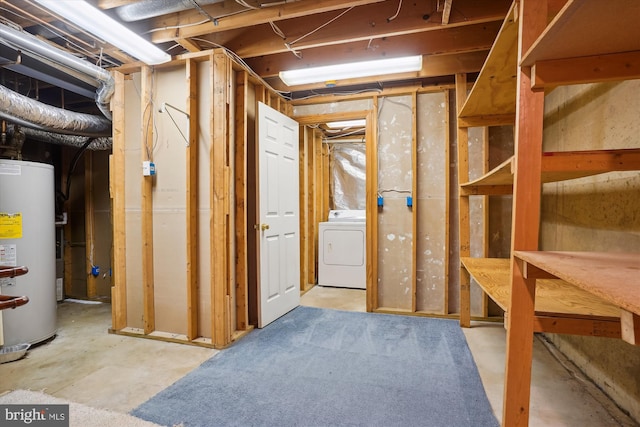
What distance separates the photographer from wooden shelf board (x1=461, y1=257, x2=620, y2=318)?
3.97 feet

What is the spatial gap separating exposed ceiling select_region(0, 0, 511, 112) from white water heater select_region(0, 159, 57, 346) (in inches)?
34.7

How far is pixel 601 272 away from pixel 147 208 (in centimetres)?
288

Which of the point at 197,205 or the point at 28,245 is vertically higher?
the point at 197,205

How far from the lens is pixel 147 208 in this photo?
268 cm

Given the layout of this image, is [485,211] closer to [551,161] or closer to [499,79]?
[499,79]

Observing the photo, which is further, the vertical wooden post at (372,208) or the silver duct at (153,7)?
the vertical wooden post at (372,208)

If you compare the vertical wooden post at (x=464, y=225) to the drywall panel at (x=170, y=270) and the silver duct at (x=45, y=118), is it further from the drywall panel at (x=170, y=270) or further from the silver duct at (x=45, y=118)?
the silver duct at (x=45, y=118)

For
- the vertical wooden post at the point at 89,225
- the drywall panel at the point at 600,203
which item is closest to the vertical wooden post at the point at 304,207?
the vertical wooden post at the point at 89,225

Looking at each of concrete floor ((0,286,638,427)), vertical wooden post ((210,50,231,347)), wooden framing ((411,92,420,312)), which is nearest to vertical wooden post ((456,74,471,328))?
concrete floor ((0,286,638,427))

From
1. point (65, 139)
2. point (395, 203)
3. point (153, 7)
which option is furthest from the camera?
point (65, 139)

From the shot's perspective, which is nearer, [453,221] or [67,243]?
[453,221]

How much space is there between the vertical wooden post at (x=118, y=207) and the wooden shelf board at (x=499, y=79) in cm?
284

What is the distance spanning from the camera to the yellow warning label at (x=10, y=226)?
2.39 metres

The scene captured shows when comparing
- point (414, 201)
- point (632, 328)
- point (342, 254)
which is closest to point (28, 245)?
point (342, 254)
